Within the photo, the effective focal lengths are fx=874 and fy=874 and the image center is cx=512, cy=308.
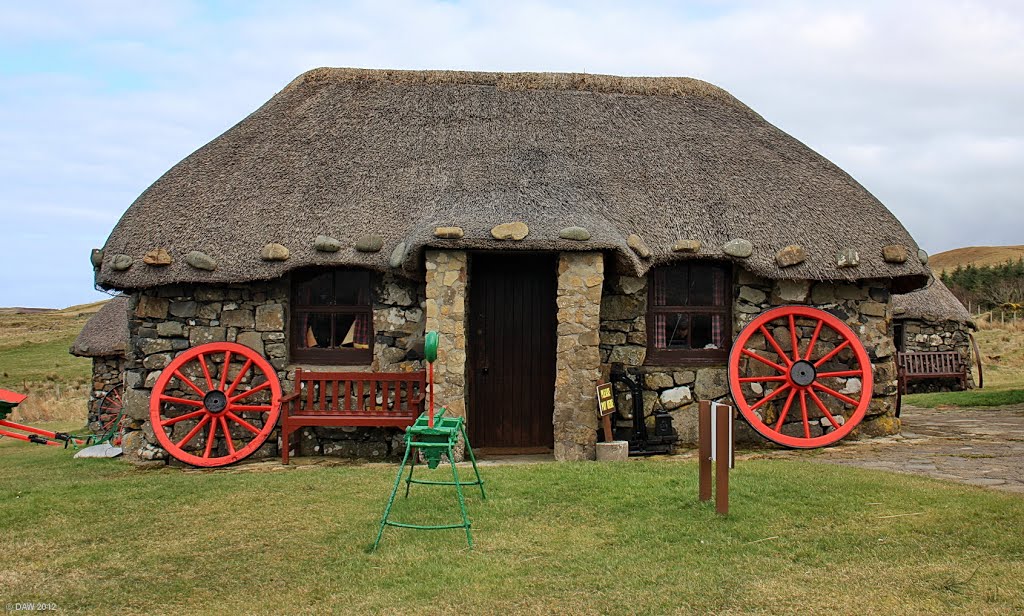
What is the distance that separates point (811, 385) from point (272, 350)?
18.7 feet

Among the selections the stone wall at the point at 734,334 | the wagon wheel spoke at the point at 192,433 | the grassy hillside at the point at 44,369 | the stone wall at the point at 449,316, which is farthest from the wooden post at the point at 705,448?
the grassy hillside at the point at 44,369

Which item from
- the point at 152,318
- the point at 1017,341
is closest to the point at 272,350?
the point at 152,318

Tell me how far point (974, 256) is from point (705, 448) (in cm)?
5959

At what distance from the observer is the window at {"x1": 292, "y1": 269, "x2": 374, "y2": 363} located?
9391mm

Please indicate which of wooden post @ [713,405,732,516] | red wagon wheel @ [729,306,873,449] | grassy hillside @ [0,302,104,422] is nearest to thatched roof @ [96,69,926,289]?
red wagon wheel @ [729,306,873,449]

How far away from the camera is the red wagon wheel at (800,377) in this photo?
918cm

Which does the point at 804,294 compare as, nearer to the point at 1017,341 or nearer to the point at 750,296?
the point at 750,296

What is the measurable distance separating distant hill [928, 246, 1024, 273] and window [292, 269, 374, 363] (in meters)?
51.9

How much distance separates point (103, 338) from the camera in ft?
53.0

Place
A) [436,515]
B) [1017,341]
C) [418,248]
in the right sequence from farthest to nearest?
1. [1017,341]
2. [418,248]
3. [436,515]

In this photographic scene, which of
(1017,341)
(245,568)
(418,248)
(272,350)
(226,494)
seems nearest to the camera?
(245,568)

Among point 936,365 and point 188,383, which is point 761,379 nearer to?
point 188,383

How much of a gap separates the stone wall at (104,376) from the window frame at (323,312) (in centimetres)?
853

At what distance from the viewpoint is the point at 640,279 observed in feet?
30.2
